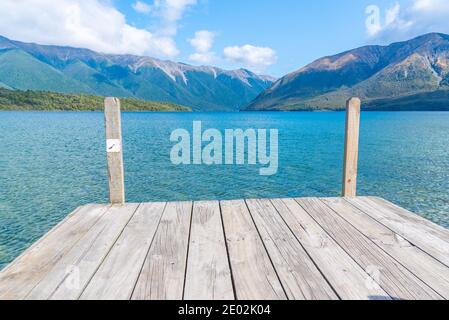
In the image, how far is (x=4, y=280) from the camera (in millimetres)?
2537

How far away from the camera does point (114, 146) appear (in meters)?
4.81

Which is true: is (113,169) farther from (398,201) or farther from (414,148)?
(414,148)

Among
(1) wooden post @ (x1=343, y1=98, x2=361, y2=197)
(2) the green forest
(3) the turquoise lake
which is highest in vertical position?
(2) the green forest

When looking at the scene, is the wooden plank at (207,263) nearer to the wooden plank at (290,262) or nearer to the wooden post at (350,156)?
the wooden plank at (290,262)

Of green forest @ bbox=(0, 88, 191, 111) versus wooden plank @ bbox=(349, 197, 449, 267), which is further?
green forest @ bbox=(0, 88, 191, 111)

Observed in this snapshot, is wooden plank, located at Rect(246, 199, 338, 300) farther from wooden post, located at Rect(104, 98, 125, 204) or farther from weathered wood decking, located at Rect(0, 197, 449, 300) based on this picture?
wooden post, located at Rect(104, 98, 125, 204)

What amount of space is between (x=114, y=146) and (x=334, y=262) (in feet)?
12.1

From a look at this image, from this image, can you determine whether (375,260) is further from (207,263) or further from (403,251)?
(207,263)

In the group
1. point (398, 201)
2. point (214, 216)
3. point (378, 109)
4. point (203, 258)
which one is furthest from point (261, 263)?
point (378, 109)

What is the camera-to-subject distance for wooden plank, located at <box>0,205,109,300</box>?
2.44 metres

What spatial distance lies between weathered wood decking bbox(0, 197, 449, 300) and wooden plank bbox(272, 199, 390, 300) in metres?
0.01

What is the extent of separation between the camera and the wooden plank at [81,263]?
2387 mm

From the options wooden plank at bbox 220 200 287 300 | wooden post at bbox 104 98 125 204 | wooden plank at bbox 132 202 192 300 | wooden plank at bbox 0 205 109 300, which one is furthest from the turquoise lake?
wooden plank at bbox 220 200 287 300

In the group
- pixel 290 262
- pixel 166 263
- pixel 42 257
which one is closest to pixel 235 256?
pixel 290 262
